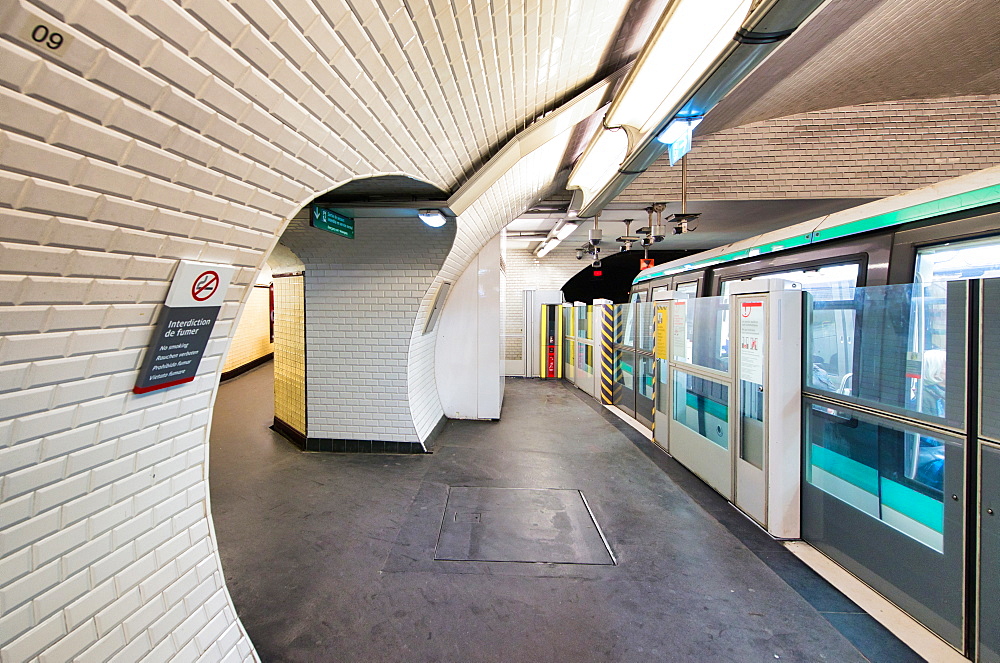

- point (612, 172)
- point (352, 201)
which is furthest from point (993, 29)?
point (352, 201)

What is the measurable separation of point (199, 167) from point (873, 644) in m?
3.78

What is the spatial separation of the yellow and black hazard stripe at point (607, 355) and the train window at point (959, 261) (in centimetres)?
531

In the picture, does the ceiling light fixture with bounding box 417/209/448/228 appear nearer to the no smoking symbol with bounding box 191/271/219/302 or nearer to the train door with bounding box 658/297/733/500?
the no smoking symbol with bounding box 191/271/219/302

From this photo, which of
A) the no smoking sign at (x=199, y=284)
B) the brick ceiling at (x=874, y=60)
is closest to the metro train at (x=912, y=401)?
the brick ceiling at (x=874, y=60)

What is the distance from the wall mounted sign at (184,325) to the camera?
5.14ft

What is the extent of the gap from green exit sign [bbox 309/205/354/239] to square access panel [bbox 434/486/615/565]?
2874 millimetres

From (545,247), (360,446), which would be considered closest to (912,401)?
(360,446)

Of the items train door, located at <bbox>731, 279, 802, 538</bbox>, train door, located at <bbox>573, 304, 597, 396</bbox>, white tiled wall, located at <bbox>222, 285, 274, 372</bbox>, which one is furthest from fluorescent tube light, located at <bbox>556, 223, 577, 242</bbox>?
white tiled wall, located at <bbox>222, 285, 274, 372</bbox>

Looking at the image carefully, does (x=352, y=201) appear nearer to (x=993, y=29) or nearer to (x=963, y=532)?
(x=963, y=532)

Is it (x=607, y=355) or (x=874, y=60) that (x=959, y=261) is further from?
(x=607, y=355)

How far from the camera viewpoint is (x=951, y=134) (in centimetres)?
651

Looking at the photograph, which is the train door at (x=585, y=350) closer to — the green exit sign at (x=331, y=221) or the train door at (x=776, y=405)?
the train door at (x=776, y=405)

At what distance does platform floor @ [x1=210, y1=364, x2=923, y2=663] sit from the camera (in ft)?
7.61

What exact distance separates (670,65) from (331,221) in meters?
3.26
